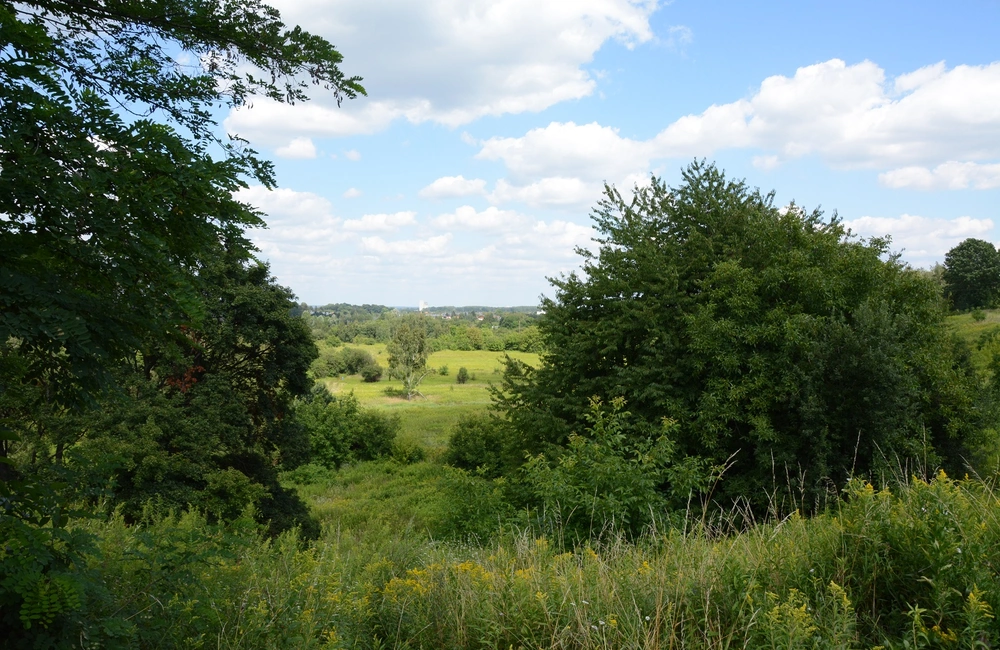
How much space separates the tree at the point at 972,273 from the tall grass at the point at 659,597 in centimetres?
5046

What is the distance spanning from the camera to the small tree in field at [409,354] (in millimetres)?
57094

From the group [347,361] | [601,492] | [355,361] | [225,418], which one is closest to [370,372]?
[355,361]

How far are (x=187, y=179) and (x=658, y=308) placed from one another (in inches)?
541

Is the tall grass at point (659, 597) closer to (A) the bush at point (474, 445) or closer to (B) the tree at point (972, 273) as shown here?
(A) the bush at point (474, 445)

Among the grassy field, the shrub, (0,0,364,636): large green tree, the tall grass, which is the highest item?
(0,0,364,636): large green tree

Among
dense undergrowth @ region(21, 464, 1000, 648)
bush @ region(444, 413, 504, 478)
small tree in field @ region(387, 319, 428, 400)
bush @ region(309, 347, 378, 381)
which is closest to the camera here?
dense undergrowth @ region(21, 464, 1000, 648)

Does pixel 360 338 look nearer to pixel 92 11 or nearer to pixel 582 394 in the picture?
pixel 582 394

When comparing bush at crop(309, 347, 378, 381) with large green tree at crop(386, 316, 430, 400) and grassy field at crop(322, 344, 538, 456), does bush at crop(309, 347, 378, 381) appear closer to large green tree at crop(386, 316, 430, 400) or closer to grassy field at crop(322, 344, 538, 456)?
grassy field at crop(322, 344, 538, 456)

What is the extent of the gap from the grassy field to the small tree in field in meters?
1.61

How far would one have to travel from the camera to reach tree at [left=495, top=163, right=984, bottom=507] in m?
12.7

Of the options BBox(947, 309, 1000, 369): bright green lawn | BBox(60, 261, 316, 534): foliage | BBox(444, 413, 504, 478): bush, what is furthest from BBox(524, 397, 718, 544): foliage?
BBox(947, 309, 1000, 369): bright green lawn

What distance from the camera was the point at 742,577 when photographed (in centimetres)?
343

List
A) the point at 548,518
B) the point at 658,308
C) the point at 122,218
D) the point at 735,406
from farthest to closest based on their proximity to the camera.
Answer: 1. the point at 658,308
2. the point at 735,406
3. the point at 548,518
4. the point at 122,218

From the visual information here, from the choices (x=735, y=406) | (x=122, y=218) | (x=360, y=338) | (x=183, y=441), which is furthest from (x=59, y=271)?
(x=360, y=338)
